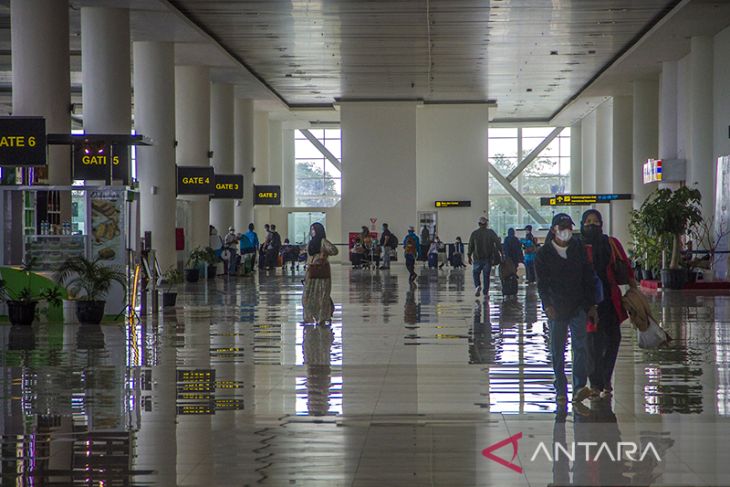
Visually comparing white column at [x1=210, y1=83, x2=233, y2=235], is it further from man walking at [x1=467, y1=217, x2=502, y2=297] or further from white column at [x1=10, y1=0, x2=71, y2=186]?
white column at [x1=10, y1=0, x2=71, y2=186]

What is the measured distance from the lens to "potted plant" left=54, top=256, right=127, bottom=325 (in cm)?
1756

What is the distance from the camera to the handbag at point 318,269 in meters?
17.0

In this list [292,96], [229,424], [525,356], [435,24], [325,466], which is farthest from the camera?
[292,96]

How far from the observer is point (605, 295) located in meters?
9.42

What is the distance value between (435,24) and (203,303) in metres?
10.7

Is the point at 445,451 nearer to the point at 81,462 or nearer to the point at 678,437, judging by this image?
the point at 678,437

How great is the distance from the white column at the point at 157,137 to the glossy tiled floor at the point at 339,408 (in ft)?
43.4

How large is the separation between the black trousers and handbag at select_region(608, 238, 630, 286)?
0.92ft

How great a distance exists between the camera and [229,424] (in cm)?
835

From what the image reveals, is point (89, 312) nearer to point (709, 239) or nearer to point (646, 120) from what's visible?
point (709, 239)

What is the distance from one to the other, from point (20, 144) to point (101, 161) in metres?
1.64

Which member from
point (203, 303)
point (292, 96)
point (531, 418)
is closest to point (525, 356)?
point (531, 418)

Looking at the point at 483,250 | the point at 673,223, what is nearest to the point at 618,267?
the point at 483,250

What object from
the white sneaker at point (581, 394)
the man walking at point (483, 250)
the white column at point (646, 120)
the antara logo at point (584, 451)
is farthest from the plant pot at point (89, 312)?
the white column at point (646, 120)
